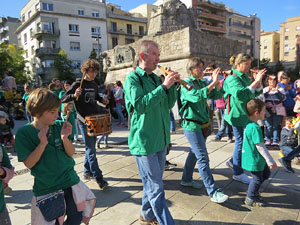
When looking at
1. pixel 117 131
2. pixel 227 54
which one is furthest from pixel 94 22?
pixel 117 131

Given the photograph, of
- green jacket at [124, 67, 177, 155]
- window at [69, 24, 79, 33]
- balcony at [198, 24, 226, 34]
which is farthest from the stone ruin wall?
balcony at [198, 24, 226, 34]

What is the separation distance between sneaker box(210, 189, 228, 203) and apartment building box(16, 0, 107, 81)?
34.5 metres

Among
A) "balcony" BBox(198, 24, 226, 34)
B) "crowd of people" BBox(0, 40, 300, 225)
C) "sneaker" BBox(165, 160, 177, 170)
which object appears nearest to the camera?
"crowd of people" BBox(0, 40, 300, 225)

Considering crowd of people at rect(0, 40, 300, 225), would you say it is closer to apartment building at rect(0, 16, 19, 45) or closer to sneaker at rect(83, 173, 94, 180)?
sneaker at rect(83, 173, 94, 180)

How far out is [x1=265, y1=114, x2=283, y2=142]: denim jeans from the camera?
5637 mm

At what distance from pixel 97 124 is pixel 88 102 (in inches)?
17.1

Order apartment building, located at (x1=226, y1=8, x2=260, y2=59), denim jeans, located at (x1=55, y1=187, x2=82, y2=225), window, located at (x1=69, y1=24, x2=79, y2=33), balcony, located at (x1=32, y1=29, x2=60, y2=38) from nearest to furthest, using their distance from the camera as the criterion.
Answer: denim jeans, located at (x1=55, y1=187, x2=82, y2=225) < balcony, located at (x1=32, y1=29, x2=60, y2=38) < window, located at (x1=69, y1=24, x2=79, y2=33) < apartment building, located at (x1=226, y1=8, x2=260, y2=59)

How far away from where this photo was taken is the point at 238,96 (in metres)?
3.30

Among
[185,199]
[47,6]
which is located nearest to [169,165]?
[185,199]

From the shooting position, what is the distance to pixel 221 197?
9.34ft

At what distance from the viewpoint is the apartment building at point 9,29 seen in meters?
49.2

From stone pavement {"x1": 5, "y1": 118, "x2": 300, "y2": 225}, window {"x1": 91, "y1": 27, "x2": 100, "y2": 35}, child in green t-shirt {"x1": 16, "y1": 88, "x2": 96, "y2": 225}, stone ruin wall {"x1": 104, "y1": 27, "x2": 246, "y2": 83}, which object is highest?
window {"x1": 91, "y1": 27, "x2": 100, "y2": 35}

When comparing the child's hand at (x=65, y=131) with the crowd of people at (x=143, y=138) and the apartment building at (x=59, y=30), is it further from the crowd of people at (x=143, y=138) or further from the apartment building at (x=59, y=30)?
the apartment building at (x=59, y=30)

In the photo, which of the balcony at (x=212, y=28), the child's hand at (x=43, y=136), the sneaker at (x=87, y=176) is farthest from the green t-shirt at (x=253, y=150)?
the balcony at (x=212, y=28)
